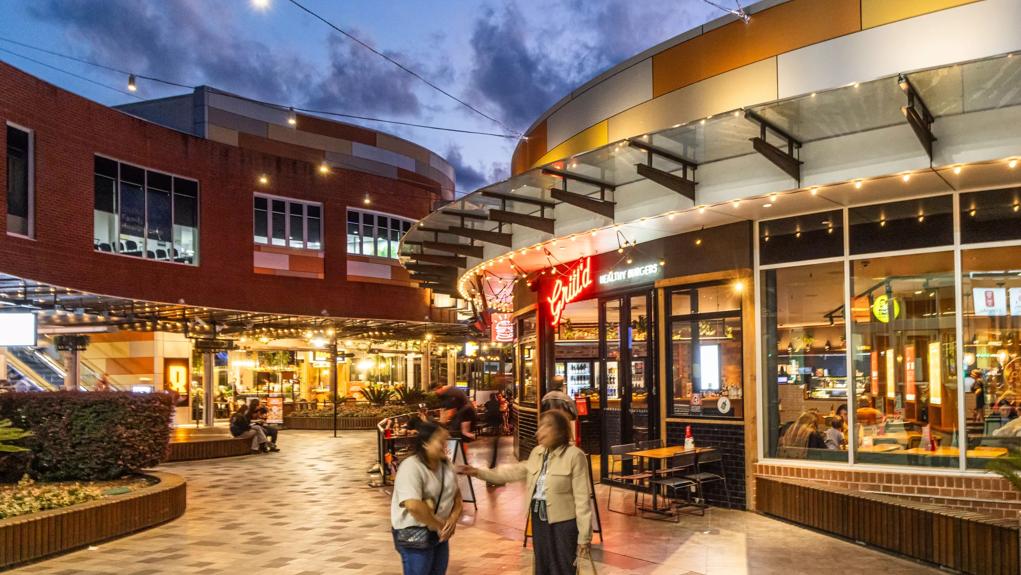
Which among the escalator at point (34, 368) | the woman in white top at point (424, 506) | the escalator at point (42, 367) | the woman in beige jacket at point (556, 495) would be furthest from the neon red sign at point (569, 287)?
the escalator at point (34, 368)

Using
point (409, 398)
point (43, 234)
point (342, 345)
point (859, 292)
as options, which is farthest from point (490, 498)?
point (342, 345)

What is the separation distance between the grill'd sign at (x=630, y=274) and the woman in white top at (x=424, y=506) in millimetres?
7974

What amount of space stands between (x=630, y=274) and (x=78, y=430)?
321 inches

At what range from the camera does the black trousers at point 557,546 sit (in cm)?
581

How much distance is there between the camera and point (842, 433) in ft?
34.4

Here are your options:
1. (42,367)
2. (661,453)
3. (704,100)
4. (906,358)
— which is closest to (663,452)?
(661,453)

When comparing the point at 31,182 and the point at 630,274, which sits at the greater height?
the point at 31,182

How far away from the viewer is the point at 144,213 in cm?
2366

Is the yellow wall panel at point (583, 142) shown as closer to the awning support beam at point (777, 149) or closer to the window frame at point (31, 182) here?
the awning support beam at point (777, 149)

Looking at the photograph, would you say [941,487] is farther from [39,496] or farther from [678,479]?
[39,496]

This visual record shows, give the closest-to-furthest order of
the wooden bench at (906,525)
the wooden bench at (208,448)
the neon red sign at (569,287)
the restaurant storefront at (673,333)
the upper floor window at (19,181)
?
the wooden bench at (906,525), the restaurant storefront at (673,333), the neon red sign at (569,287), the upper floor window at (19,181), the wooden bench at (208,448)

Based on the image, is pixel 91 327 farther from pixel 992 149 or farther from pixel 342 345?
pixel 992 149

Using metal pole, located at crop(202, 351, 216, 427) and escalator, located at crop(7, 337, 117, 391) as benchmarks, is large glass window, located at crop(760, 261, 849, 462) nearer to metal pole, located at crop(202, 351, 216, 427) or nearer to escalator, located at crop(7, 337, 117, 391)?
escalator, located at crop(7, 337, 117, 391)

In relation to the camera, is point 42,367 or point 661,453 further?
point 42,367
